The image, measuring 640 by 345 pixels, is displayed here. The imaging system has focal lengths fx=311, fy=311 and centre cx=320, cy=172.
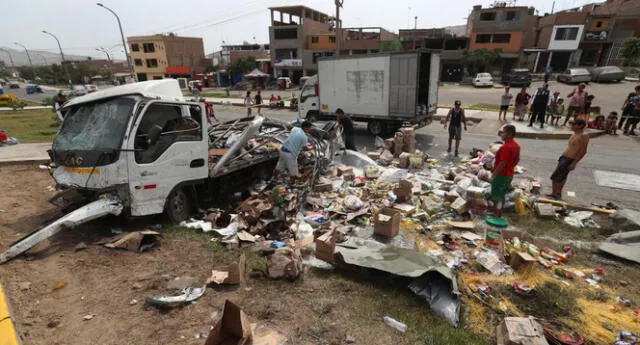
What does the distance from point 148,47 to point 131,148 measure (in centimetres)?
6066

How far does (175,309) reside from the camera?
3332 millimetres

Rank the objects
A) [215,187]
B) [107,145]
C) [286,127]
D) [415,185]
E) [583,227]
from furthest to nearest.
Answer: [286,127]
[415,185]
[215,187]
[583,227]
[107,145]

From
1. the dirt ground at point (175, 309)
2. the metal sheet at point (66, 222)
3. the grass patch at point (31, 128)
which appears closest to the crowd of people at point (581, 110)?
the dirt ground at point (175, 309)

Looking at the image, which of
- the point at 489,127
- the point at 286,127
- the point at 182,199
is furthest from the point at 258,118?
the point at 489,127

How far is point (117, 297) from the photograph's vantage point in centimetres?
350

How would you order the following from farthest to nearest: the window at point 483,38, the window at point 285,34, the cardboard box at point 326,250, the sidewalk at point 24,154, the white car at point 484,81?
the window at point 285,34 < the window at point 483,38 < the white car at point 484,81 < the sidewalk at point 24,154 < the cardboard box at point 326,250

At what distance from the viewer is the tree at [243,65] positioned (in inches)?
1814

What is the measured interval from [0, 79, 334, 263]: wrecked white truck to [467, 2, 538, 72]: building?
4173cm

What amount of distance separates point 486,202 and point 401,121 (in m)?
6.05

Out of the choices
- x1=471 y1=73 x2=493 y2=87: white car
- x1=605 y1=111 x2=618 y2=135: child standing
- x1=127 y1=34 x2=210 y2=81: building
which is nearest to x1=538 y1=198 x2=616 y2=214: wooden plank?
x1=605 y1=111 x2=618 y2=135: child standing

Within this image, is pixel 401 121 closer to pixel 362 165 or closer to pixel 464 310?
pixel 362 165

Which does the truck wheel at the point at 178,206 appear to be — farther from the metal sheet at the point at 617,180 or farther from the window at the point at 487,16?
the window at the point at 487,16

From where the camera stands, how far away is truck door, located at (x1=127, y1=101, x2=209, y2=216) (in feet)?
15.5

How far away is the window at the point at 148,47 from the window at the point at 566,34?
60188 mm
